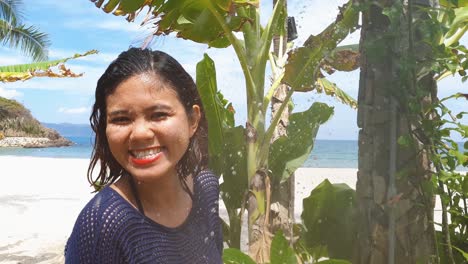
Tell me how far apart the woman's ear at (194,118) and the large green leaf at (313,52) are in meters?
1.83

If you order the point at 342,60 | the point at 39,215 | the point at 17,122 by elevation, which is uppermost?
the point at 17,122

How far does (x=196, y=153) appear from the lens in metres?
1.43

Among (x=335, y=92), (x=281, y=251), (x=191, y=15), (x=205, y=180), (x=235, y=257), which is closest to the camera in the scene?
(x=205, y=180)

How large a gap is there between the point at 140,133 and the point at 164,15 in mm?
1934

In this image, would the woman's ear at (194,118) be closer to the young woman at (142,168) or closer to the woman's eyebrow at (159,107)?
the young woman at (142,168)

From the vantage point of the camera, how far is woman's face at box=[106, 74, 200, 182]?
115 cm

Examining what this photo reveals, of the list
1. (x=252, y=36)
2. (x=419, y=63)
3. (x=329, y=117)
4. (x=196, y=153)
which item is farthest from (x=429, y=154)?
(x=196, y=153)

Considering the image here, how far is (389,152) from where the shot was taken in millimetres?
2734

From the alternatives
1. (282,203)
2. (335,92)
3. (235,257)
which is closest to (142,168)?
(235,257)

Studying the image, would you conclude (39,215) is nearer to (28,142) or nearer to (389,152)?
(389,152)

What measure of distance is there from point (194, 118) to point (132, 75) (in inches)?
7.3

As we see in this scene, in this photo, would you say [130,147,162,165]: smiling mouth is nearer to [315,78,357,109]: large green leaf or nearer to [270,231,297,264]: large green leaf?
[270,231,297,264]: large green leaf

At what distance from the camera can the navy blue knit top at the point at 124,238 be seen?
111cm

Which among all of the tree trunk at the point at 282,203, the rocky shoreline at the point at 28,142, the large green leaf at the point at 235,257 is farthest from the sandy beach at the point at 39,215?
the rocky shoreline at the point at 28,142
